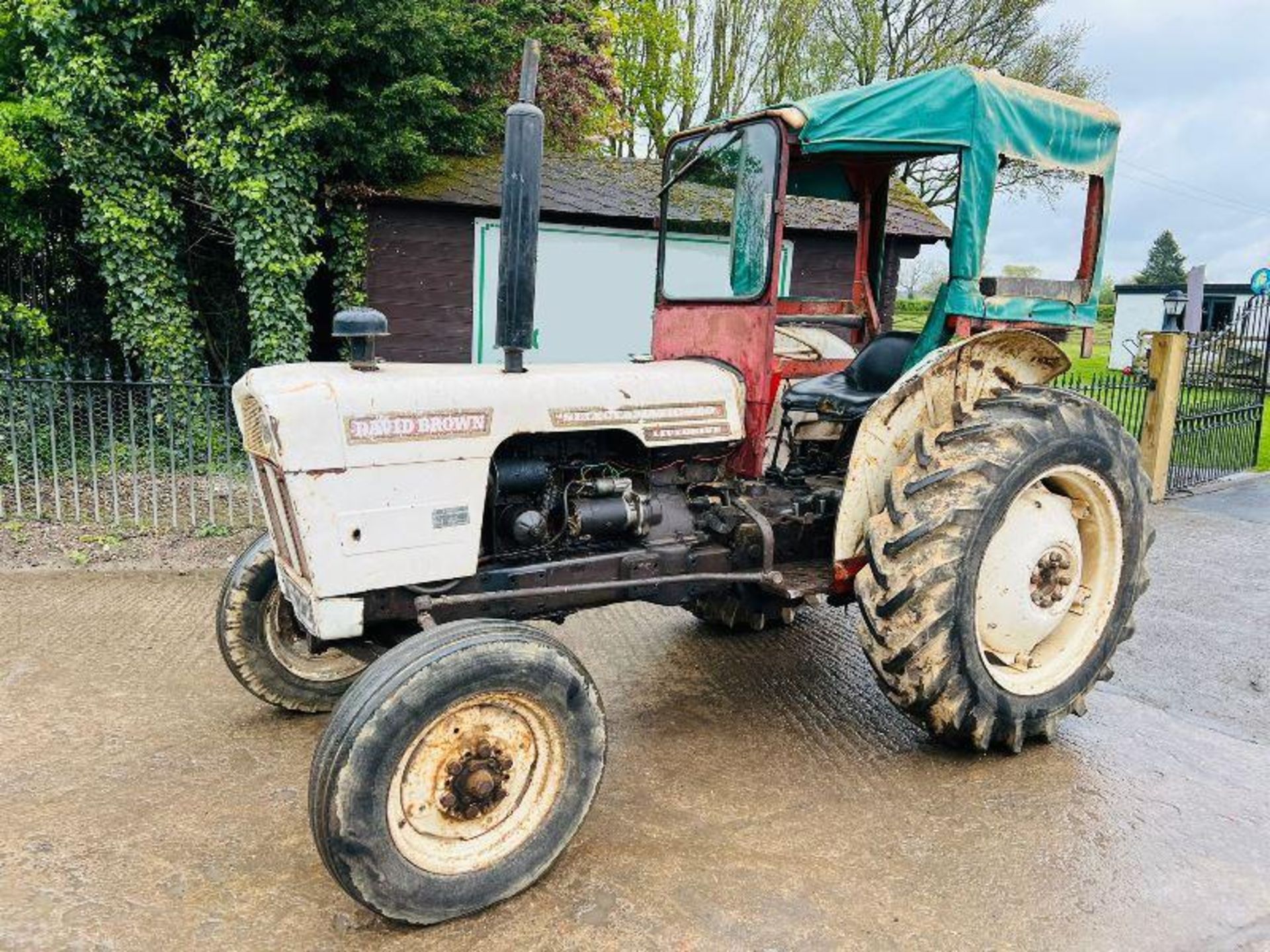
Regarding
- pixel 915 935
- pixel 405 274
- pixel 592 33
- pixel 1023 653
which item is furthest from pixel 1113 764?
pixel 592 33

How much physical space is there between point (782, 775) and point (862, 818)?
1.27 ft

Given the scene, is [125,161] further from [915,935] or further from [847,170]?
[915,935]

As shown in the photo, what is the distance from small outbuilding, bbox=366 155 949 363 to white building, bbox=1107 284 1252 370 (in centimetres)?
2241

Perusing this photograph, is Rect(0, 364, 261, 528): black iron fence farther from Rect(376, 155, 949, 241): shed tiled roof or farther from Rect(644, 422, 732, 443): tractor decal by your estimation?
Rect(644, 422, 732, 443): tractor decal

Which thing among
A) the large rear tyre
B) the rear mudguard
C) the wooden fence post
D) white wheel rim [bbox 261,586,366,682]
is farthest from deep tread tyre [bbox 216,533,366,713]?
the wooden fence post

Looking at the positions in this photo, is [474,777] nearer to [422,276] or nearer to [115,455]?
[115,455]

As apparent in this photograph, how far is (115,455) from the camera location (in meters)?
7.30

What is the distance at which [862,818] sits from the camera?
3.27m

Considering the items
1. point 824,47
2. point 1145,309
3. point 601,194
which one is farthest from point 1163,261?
point 601,194

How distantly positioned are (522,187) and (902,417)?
1663 millimetres

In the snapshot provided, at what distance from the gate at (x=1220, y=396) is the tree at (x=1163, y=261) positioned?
44.5m

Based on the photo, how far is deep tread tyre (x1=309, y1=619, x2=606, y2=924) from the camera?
96.9 inches

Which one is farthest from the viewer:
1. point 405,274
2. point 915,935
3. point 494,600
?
point 405,274

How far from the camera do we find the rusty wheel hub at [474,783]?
267 centimetres
